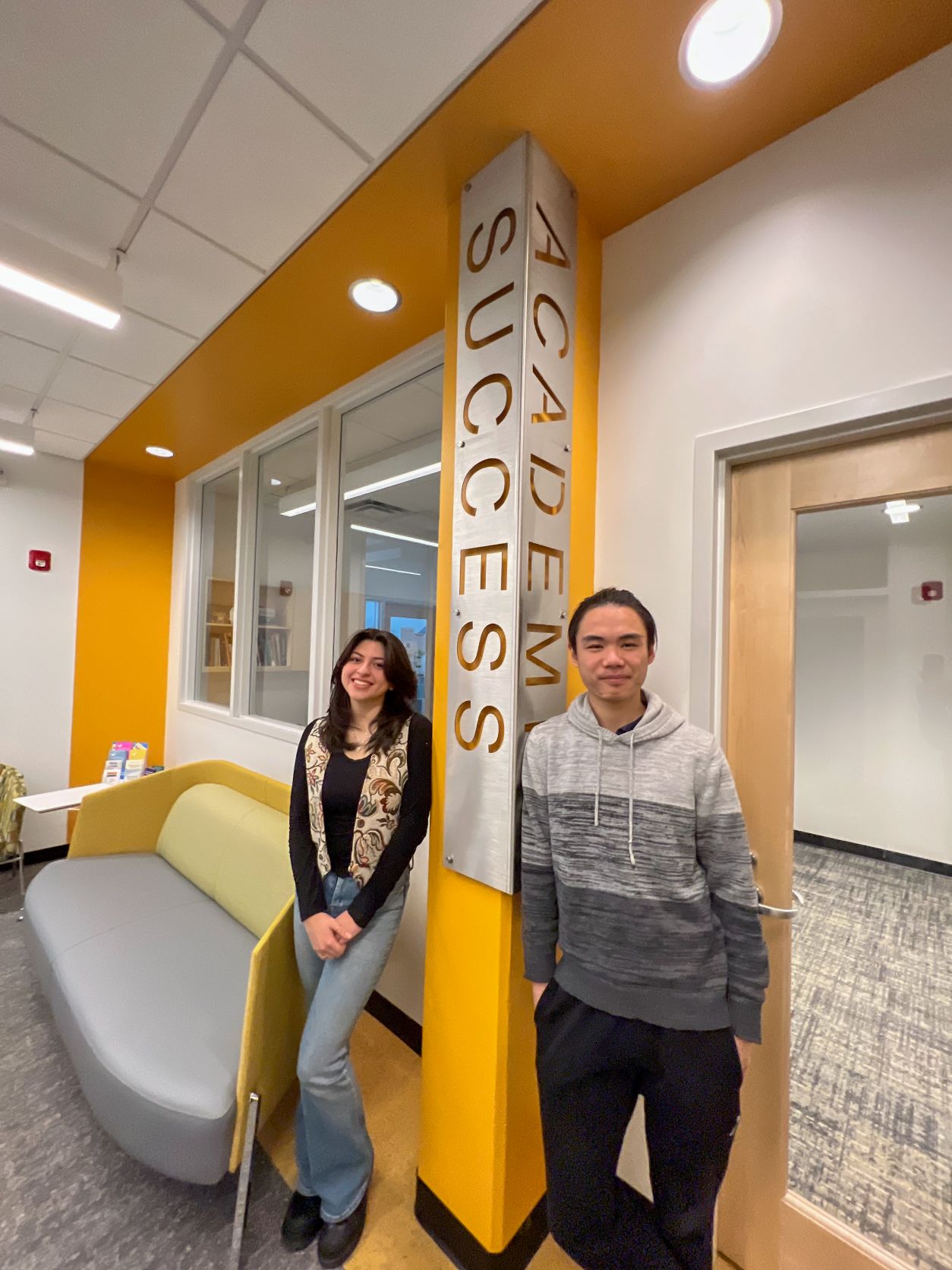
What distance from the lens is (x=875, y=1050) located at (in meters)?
1.40

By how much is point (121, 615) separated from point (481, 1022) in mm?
4196

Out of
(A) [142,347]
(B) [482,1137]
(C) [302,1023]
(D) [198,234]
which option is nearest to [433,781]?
(B) [482,1137]

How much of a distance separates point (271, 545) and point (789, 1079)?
137 inches

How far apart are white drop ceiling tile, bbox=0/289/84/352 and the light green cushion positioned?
2.30 m

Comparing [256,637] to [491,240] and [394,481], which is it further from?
[491,240]

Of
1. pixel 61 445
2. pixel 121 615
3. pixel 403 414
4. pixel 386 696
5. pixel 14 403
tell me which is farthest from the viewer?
pixel 121 615

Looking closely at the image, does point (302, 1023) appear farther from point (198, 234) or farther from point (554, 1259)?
point (198, 234)

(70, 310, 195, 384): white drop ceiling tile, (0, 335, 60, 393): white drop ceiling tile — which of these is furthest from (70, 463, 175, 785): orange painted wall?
(70, 310, 195, 384): white drop ceiling tile

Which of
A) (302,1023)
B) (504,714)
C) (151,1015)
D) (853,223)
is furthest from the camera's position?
(302,1023)

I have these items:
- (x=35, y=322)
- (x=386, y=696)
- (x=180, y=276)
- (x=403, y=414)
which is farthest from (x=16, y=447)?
(x=386, y=696)

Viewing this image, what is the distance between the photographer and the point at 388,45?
3.58 feet

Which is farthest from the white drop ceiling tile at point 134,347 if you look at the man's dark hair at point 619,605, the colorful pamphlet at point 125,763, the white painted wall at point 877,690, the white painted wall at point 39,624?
the white painted wall at point 877,690

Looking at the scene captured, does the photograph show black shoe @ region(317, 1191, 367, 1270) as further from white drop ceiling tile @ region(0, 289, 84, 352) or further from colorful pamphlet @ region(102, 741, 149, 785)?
white drop ceiling tile @ region(0, 289, 84, 352)

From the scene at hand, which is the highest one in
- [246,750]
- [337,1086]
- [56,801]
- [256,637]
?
[256,637]
